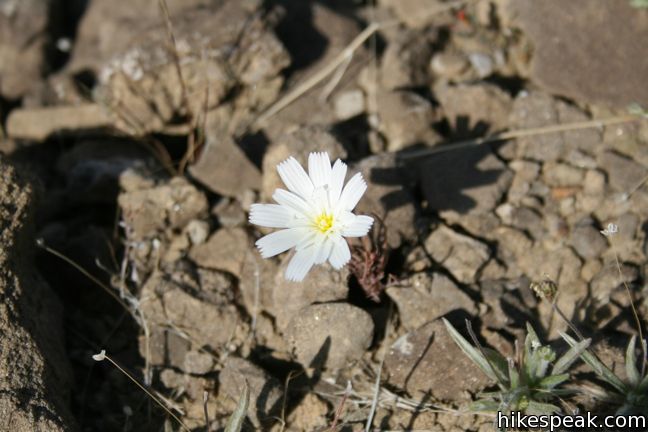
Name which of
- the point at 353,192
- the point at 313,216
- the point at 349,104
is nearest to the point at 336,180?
the point at 353,192

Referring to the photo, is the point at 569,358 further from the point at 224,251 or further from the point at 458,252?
the point at 224,251

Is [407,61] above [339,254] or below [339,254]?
above

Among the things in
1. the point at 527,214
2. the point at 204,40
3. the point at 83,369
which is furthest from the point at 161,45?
the point at 527,214

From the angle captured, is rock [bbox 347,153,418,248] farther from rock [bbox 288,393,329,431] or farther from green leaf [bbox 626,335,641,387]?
green leaf [bbox 626,335,641,387]

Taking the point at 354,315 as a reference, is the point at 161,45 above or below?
above

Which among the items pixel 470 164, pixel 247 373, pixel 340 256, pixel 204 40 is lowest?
pixel 247 373

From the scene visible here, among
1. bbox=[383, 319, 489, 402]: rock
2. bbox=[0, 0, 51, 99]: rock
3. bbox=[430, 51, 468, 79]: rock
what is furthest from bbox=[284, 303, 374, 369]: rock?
bbox=[0, 0, 51, 99]: rock

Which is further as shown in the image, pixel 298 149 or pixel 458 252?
pixel 298 149

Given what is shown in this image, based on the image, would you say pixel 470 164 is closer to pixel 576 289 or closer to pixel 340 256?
pixel 576 289
